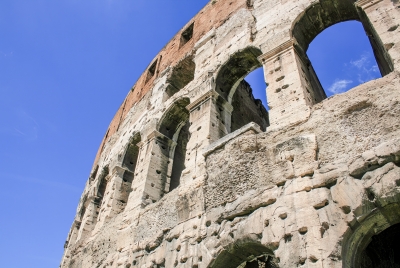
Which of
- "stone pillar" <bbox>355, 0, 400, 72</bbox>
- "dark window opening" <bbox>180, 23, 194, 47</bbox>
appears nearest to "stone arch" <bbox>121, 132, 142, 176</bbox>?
"dark window opening" <bbox>180, 23, 194, 47</bbox>

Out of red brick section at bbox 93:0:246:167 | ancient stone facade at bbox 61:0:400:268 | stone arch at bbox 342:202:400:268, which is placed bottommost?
stone arch at bbox 342:202:400:268

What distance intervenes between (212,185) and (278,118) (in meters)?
1.36

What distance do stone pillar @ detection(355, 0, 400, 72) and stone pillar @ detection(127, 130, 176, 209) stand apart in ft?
15.4

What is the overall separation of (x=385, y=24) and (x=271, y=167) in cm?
265

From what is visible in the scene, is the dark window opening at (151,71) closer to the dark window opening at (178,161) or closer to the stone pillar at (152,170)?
the dark window opening at (178,161)

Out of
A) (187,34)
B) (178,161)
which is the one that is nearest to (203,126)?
(178,161)

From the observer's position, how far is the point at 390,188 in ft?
10.4

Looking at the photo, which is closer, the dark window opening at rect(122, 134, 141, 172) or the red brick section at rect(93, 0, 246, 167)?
the red brick section at rect(93, 0, 246, 167)

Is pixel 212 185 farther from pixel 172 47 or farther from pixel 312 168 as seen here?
pixel 172 47

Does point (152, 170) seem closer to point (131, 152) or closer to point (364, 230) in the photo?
point (131, 152)

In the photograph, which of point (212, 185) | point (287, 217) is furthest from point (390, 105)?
point (212, 185)

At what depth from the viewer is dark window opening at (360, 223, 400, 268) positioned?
13.1 ft

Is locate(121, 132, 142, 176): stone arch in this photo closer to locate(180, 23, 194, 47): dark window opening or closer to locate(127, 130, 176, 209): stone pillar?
locate(127, 130, 176, 209): stone pillar

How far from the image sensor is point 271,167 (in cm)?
419
